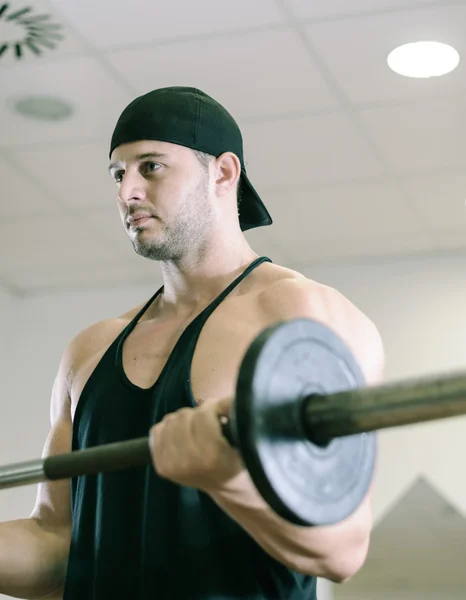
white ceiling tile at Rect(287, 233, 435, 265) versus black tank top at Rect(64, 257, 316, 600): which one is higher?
white ceiling tile at Rect(287, 233, 435, 265)

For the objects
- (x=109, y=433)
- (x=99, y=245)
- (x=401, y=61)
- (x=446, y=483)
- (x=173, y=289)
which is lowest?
(x=109, y=433)

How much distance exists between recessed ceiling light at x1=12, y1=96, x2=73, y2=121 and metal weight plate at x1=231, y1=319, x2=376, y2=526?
122 inches

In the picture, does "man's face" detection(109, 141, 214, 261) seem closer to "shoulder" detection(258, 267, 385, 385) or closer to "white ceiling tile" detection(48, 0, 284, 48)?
"shoulder" detection(258, 267, 385, 385)

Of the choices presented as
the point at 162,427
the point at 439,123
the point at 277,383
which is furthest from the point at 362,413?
the point at 439,123

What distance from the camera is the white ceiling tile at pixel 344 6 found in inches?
132

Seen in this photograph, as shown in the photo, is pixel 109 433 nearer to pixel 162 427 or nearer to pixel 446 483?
pixel 162 427

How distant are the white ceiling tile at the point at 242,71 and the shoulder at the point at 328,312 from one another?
6.47ft

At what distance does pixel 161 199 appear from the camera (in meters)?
1.93

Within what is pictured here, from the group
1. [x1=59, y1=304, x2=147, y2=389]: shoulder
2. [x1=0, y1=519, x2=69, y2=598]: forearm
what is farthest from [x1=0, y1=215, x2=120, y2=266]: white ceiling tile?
[x1=0, y1=519, x2=69, y2=598]: forearm

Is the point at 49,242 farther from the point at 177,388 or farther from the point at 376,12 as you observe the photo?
the point at 177,388

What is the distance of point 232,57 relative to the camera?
3715mm

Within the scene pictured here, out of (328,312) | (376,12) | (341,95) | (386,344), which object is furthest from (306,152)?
(328,312)

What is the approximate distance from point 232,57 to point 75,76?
600 mm

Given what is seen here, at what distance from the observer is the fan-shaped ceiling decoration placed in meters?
3.48
